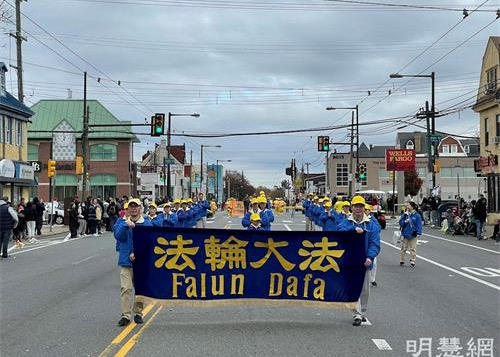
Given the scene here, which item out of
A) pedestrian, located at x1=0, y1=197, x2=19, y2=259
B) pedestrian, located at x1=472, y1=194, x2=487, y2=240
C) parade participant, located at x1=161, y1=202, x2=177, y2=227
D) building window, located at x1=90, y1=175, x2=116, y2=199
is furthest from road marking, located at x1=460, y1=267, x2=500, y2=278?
building window, located at x1=90, y1=175, x2=116, y2=199

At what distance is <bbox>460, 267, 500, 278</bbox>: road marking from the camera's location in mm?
13980

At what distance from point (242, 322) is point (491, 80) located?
31.0m

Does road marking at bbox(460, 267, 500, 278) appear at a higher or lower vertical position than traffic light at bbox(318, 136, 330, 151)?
lower

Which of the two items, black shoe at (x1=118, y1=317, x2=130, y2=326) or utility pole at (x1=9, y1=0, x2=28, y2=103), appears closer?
black shoe at (x1=118, y1=317, x2=130, y2=326)

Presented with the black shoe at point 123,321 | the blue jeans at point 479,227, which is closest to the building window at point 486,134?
the blue jeans at point 479,227

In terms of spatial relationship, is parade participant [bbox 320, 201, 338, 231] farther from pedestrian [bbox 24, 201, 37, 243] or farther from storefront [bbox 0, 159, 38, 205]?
storefront [bbox 0, 159, 38, 205]

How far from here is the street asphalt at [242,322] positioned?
22.4 feet

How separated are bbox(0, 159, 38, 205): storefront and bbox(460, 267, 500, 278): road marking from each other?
2284 cm

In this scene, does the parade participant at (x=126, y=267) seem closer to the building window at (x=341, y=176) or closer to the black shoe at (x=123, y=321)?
the black shoe at (x=123, y=321)

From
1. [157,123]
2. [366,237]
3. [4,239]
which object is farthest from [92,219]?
[366,237]

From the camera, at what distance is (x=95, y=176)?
61906 millimetres

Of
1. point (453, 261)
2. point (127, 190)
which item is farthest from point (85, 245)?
point (127, 190)

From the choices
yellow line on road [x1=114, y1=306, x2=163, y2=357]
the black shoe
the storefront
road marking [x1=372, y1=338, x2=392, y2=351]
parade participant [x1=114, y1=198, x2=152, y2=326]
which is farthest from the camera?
the storefront

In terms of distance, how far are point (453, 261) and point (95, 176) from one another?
164 feet
